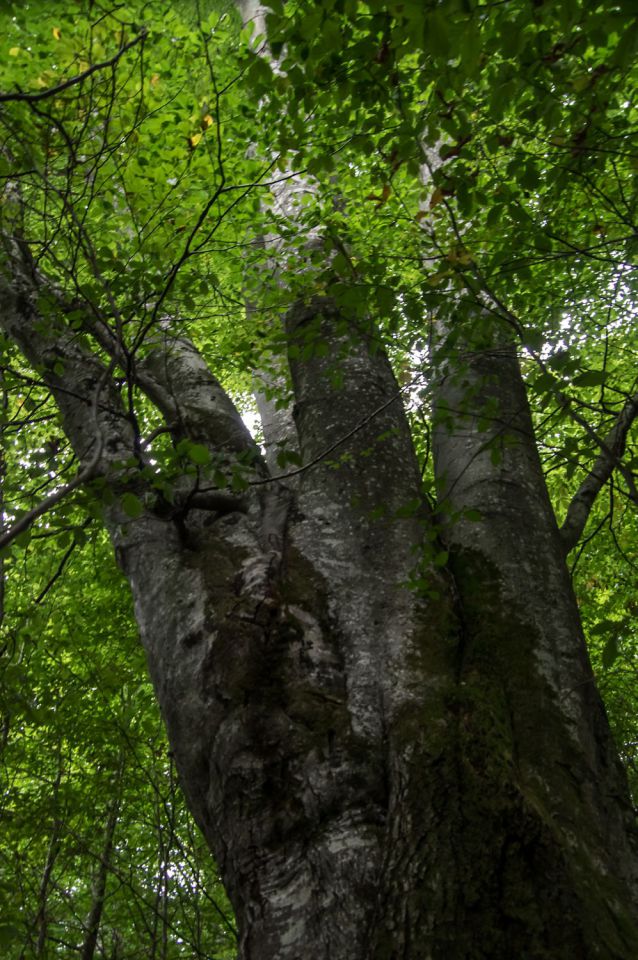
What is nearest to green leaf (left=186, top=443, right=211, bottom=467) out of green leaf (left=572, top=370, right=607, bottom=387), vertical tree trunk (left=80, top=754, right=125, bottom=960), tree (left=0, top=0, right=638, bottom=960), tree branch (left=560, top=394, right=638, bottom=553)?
tree (left=0, top=0, right=638, bottom=960)

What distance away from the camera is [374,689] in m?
2.37

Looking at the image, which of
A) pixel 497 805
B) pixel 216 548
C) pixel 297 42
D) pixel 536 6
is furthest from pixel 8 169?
pixel 497 805

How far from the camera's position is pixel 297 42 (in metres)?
2.62

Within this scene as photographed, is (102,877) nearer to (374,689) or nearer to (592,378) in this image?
(374,689)

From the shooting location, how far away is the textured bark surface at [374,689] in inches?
70.6

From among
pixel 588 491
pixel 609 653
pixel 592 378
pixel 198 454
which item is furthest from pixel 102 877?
pixel 592 378

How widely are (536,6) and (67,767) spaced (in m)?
5.68

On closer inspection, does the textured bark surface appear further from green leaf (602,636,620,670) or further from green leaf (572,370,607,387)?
green leaf (602,636,620,670)

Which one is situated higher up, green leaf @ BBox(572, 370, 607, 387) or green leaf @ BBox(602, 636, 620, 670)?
green leaf @ BBox(572, 370, 607, 387)

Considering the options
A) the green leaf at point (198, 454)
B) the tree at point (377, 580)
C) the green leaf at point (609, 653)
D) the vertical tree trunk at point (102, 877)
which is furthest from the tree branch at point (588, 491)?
the vertical tree trunk at point (102, 877)

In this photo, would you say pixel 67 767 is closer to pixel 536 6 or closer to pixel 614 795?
pixel 614 795

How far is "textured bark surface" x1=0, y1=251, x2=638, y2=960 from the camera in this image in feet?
5.89

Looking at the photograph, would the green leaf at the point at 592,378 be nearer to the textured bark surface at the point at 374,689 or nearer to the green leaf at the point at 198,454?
the textured bark surface at the point at 374,689

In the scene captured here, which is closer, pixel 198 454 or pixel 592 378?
pixel 592 378
